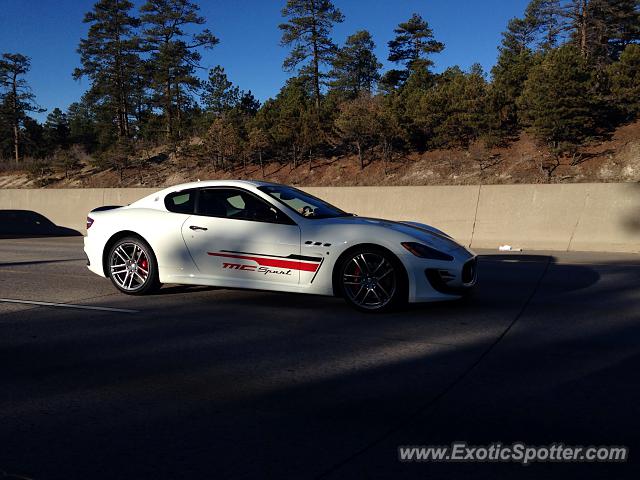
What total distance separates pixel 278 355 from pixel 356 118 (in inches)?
1372

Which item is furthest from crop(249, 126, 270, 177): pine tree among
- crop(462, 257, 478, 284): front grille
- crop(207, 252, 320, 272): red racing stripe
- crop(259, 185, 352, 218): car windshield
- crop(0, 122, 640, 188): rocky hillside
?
crop(462, 257, 478, 284): front grille

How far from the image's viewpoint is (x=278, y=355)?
5.42 meters

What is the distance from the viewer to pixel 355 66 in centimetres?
5969

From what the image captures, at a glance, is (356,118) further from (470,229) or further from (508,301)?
(508,301)

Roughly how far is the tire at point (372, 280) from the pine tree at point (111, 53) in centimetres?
5524

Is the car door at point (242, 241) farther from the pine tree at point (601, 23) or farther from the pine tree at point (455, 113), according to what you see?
the pine tree at point (601, 23)

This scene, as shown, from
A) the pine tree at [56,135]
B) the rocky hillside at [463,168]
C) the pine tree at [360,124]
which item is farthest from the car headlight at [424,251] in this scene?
the pine tree at [56,135]

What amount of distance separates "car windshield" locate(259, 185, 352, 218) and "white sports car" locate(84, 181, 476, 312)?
0.7 inches

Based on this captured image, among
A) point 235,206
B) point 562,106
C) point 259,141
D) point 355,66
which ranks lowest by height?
point 235,206

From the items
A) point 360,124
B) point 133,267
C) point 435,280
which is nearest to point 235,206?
point 133,267

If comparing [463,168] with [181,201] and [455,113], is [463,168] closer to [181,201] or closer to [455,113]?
[455,113]

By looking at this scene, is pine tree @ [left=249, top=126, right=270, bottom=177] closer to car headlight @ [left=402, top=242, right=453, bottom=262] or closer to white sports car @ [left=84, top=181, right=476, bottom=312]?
white sports car @ [left=84, top=181, right=476, bottom=312]

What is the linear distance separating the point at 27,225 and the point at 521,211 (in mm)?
16248

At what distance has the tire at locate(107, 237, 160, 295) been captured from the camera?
8055 millimetres
